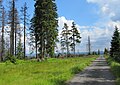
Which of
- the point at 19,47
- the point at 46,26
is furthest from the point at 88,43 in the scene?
the point at 46,26

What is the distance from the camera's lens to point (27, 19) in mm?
74562

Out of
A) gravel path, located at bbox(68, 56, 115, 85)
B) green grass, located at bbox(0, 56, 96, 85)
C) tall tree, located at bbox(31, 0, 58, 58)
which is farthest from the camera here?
tall tree, located at bbox(31, 0, 58, 58)

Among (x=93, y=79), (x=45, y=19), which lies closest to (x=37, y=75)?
(x=93, y=79)

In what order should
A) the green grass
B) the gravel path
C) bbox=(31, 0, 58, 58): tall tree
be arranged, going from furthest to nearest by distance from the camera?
bbox=(31, 0, 58, 58): tall tree < the gravel path < the green grass

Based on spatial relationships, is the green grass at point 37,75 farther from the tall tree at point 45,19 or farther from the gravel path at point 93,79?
the tall tree at point 45,19

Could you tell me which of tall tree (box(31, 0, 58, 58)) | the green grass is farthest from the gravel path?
tall tree (box(31, 0, 58, 58))

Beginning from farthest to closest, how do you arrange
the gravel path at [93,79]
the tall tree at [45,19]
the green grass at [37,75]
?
the tall tree at [45,19], the gravel path at [93,79], the green grass at [37,75]

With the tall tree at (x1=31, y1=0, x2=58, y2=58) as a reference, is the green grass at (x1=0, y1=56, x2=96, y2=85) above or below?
below

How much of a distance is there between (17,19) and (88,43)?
11235cm

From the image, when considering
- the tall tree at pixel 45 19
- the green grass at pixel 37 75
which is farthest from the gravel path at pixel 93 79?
the tall tree at pixel 45 19

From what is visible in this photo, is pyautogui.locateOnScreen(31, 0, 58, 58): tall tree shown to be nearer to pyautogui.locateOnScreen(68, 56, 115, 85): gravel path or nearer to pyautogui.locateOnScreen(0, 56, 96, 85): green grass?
pyautogui.locateOnScreen(0, 56, 96, 85): green grass

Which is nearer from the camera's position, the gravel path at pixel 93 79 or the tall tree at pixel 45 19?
the gravel path at pixel 93 79

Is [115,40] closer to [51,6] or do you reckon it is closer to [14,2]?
[51,6]

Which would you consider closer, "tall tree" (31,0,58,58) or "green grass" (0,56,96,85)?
"green grass" (0,56,96,85)
